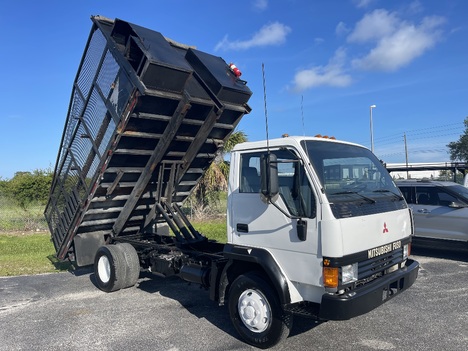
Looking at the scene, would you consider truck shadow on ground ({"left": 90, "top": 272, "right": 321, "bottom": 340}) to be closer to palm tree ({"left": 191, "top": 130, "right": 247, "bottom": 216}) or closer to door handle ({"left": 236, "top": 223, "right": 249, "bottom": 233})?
door handle ({"left": 236, "top": 223, "right": 249, "bottom": 233})

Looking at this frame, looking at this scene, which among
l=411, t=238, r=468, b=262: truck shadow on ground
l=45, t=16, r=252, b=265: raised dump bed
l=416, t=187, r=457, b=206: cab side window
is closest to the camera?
l=45, t=16, r=252, b=265: raised dump bed

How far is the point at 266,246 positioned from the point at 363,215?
44.1 inches

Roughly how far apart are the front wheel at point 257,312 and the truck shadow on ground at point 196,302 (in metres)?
0.35

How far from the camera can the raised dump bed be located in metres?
5.55

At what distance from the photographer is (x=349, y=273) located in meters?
4.01

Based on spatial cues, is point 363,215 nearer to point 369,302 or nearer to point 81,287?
point 369,302

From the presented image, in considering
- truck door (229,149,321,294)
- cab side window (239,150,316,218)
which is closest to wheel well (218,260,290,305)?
truck door (229,149,321,294)

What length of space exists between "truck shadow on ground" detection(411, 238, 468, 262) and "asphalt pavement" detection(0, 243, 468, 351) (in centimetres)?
144

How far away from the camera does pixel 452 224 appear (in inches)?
348

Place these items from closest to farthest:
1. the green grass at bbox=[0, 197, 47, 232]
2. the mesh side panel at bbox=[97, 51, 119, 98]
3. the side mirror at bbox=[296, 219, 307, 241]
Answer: the side mirror at bbox=[296, 219, 307, 241] < the mesh side panel at bbox=[97, 51, 119, 98] < the green grass at bbox=[0, 197, 47, 232]

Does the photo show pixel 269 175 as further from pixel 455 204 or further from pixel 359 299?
pixel 455 204

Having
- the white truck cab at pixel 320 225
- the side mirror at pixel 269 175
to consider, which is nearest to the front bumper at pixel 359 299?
the white truck cab at pixel 320 225

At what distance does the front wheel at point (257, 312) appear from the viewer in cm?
431

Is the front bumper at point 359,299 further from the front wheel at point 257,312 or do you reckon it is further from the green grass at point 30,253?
the green grass at point 30,253
